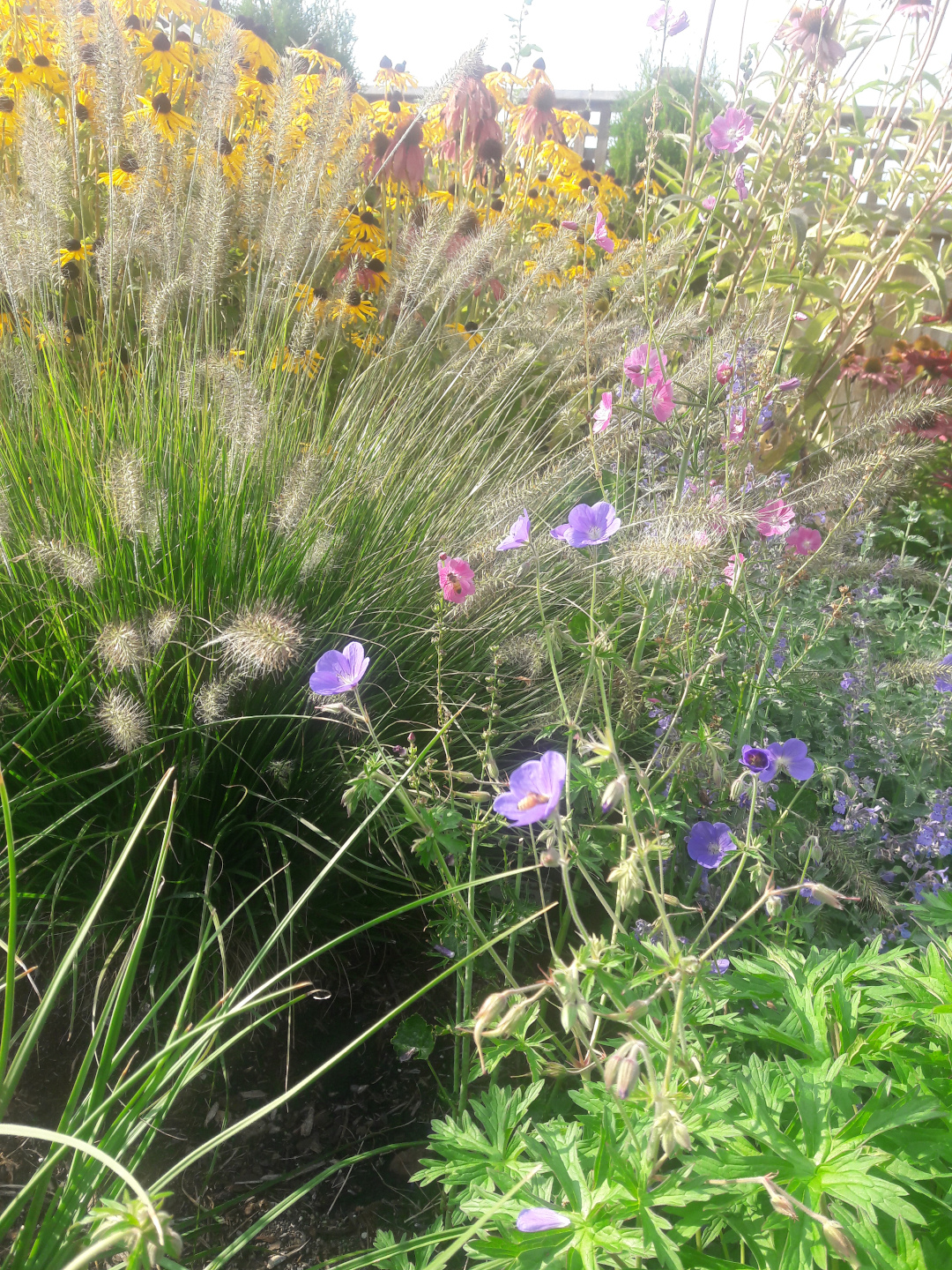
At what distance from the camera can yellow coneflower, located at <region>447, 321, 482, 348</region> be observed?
2.98 meters

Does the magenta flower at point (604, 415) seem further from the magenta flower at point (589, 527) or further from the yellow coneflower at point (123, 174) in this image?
the yellow coneflower at point (123, 174)

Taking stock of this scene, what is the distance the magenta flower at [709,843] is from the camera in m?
1.53

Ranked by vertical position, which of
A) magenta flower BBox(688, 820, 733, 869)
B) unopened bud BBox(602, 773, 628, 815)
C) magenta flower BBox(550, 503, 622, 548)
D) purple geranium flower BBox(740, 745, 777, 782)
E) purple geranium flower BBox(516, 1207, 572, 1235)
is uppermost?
magenta flower BBox(550, 503, 622, 548)

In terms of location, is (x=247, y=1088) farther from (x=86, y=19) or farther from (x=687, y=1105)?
(x=86, y=19)

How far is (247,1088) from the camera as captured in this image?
164cm

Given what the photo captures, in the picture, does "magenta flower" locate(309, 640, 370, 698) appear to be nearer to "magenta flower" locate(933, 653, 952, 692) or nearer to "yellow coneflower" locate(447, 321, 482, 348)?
"magenta flower" locate(933, 653, 952, 692)

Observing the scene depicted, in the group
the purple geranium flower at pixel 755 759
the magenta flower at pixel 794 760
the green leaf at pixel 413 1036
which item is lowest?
the green leaf at pixel 413 1036

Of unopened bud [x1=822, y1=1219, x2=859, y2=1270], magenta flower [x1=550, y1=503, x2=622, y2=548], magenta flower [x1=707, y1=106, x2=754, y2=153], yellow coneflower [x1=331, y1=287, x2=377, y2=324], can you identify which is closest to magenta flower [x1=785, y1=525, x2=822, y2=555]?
magenta flower [x1=550, y1=503, x2=622, y2=548]

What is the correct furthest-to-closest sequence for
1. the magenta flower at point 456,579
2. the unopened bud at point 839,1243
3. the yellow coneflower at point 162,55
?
the yellow coneflower at point 162,55 → the magenta flower at point 456,579 → the unopened bud at point 839,1243

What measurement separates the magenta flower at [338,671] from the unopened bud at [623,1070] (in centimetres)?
61

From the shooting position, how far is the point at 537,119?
4730 millimetres

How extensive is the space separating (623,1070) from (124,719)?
0.95m

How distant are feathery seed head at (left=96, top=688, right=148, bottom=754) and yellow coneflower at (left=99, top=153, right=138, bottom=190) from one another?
174 centimetres

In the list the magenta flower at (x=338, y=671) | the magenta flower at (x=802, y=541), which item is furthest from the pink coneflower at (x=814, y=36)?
the magenta flower at (x=338, y=671)
